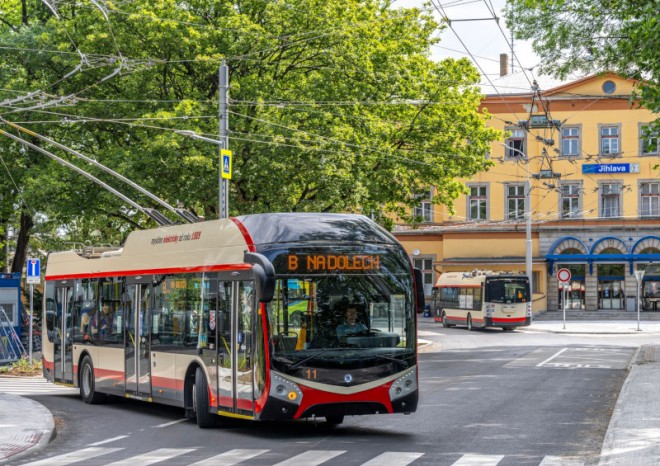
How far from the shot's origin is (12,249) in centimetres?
6050

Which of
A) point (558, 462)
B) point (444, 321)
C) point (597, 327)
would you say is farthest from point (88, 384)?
point (444, 321)

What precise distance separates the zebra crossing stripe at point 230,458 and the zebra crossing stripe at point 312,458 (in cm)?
55

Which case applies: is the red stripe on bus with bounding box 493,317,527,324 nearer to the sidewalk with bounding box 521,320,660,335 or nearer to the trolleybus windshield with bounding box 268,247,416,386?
the sidewalk with bounding box 521,320,660,335

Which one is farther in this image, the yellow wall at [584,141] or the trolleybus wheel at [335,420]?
the yellow wall at [584,141]

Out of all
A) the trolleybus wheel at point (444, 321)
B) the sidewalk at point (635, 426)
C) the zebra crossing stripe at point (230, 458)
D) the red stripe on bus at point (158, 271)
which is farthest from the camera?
the trolleybus wheel at point (444, 321)

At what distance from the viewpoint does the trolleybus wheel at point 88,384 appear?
20.3 m

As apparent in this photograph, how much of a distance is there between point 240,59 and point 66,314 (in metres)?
14.7

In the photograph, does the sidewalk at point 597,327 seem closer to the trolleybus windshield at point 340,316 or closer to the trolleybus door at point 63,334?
the trolleybus door at point 63,334

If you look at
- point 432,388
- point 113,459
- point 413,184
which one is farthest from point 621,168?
point 113,459

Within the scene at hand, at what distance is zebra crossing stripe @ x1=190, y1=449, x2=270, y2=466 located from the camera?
1198cm

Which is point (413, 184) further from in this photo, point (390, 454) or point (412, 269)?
point (390, 454)

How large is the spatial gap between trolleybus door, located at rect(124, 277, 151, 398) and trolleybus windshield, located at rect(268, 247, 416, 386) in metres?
4.58

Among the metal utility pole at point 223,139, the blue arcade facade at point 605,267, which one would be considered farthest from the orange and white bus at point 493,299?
the metal utility pole at point 223,139

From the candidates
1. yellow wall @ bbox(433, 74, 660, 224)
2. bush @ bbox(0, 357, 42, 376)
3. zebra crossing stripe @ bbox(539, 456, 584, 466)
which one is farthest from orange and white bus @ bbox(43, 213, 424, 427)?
yellow wall @ bbox(433, 74, 660, 224)
